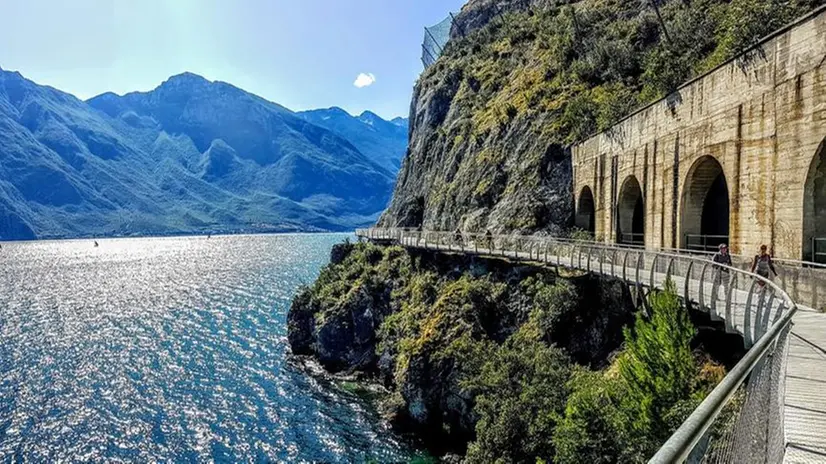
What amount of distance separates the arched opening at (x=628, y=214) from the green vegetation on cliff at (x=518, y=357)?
813cm

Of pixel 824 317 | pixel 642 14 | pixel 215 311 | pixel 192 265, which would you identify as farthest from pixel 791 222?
pixel 192 265

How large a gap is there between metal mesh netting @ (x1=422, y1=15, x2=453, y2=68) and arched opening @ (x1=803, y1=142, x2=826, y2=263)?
8241 centimetres

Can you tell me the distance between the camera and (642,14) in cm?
4438

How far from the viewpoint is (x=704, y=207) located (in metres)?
25.9

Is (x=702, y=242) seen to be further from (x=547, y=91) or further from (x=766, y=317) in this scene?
(x=547, y=91)

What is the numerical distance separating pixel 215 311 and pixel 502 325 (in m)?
49.0

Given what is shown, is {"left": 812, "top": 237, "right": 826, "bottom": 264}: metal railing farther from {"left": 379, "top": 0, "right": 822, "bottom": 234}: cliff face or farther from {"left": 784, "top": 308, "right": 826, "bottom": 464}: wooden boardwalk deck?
{"left": 379, "top": 0, "right": 822, "bottom": 234}: cliff face

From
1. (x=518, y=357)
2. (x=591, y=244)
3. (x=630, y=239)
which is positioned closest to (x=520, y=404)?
(x=518, y=357)

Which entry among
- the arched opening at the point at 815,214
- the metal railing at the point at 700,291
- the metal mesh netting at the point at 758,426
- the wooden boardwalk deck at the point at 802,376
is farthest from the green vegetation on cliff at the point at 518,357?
the metal mesh netting at the point at 758,426

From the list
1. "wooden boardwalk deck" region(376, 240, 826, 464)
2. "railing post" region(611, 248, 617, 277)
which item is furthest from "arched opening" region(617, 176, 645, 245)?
"wooden boardwalk deck" region(376, 240, 826, 464)

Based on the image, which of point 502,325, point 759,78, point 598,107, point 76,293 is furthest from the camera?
point 76,293

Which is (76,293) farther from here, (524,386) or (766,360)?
(766,360)

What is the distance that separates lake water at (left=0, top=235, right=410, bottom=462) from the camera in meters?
30.2

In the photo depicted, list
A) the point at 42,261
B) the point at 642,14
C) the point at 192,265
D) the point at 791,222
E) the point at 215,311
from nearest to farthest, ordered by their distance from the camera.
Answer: the point at 791,222
the point at 642,14
the point at 215,311
the point at 192,265
the point at 42,261
